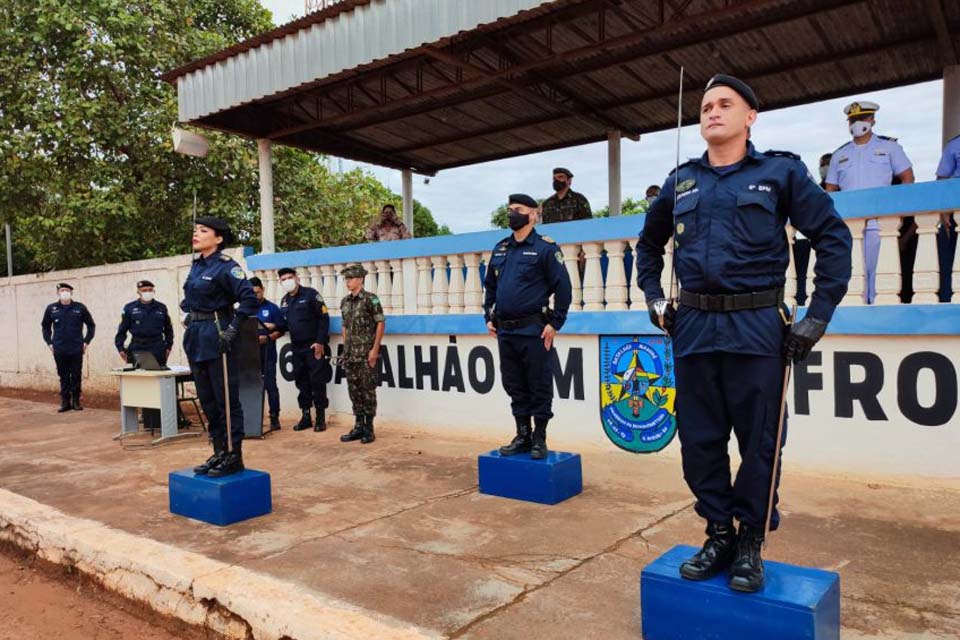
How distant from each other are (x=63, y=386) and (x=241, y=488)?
23.9ft

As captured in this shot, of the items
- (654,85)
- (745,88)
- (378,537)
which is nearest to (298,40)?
(654,85)

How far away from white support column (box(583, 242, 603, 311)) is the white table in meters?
4.43

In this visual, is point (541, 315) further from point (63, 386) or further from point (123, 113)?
point (123, 113)

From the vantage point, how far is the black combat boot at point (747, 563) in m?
2.38

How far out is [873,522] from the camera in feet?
12.7

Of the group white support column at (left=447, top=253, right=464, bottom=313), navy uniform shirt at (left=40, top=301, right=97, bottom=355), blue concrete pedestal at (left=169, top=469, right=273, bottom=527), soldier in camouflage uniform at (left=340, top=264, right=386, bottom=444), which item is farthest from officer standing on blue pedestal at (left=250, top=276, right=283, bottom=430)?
navy uniform shirt at (left=40, top=301, right=97, bottom=355)

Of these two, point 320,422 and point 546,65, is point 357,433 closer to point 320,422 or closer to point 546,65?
point 320,422

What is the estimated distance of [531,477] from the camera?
4512 mm

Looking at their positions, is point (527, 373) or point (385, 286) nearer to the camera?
point (527, 373)

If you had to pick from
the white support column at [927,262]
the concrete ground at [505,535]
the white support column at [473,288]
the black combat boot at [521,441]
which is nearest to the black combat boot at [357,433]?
the concrete ground at [505,535]

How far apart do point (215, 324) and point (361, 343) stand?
2.36 m

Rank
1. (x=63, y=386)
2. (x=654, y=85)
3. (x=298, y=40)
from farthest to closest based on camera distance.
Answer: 1. (x=63, y=386)
2. (x=654, y=85)
3. (x=298, y=40)

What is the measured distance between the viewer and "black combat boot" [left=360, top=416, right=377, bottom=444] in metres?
6.70

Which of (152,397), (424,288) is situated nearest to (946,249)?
(424,288)
